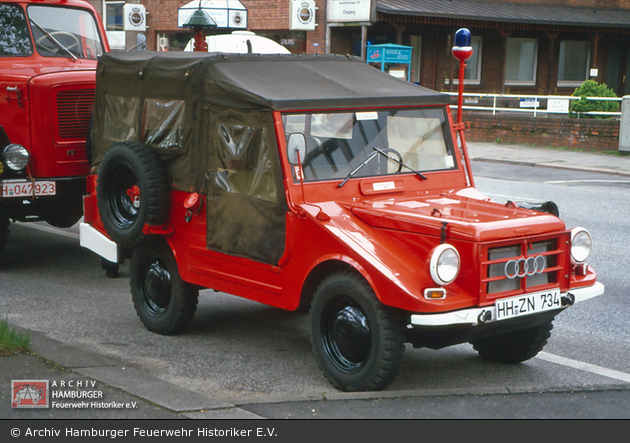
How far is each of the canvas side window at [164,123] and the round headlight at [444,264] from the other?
2.44 meters

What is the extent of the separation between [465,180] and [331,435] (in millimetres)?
2604

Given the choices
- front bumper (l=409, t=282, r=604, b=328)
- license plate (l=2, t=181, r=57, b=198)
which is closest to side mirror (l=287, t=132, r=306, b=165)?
front bumper (l=409, t=282, r=604, b=328)

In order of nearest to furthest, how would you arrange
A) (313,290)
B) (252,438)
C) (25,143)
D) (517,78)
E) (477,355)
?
(252,438)
(313,290)
(477,355)
(25,143)
(517,78)

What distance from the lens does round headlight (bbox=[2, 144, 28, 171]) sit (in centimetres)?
854

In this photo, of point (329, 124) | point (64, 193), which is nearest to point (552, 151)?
point (64, 193)

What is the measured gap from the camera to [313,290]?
5508 millimetres

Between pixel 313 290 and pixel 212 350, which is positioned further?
pixel 212 350

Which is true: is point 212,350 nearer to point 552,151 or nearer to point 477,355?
point 477,355

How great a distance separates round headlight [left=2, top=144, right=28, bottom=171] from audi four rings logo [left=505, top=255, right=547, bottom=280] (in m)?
5.55

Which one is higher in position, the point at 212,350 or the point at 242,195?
the point at 242,195

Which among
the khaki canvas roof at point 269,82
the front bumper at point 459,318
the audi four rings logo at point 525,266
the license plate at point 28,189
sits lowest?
the front bumper at point 459,318

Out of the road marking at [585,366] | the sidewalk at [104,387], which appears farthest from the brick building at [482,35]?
the sidewalk at [104,387]

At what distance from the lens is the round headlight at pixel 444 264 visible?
4.73 meters

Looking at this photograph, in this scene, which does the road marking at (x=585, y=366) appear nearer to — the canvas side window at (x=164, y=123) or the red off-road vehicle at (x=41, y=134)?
the canvas side window at (x=164, y=123)
